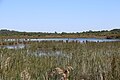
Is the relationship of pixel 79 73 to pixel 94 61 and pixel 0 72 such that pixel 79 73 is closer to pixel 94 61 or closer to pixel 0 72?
pixel 94 61

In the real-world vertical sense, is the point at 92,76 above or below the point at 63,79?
below

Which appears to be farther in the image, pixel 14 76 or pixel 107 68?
pixel 107 68

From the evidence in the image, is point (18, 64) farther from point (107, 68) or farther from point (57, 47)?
point (57, 47)

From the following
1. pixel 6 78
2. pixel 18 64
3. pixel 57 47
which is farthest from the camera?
pixel 57 47

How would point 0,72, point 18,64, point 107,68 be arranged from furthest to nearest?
point 18,64, point 107,68, point 0,72

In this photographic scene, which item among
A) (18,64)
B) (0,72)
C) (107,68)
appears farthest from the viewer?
(18,64)

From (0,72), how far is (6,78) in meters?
0.57

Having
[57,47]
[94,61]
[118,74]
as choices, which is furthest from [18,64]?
[57,47]

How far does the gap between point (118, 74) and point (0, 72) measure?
2894 mm

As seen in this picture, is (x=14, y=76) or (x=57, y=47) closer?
(x=14, y=76)

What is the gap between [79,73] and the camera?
9.22 metres

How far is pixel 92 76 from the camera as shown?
28.5 ft

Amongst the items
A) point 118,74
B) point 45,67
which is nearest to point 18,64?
point 45,67

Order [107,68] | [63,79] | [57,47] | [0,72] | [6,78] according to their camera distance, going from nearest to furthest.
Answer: [63,79] < [6,78] < [0,72] < [107,68] < [57,47]
